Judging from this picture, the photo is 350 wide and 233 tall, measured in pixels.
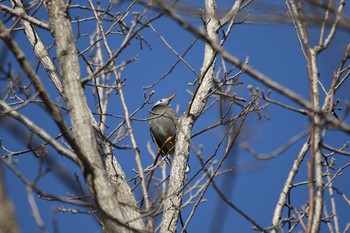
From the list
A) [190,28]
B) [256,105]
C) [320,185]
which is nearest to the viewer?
[190,28]

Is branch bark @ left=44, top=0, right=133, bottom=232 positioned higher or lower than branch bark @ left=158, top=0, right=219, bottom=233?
lower

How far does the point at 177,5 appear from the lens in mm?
1775

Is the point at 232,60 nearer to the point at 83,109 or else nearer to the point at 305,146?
the point at 83,109

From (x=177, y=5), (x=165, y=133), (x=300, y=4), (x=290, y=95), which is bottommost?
(x=290, y=95)

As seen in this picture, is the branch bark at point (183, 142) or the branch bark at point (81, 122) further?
the branch bark at point (183, 142)

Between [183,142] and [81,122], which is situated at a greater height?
[183,142]

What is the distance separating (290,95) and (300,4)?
580 mm

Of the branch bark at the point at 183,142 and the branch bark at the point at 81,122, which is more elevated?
the branch bark at the point at 183,142

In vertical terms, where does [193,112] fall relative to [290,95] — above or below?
above

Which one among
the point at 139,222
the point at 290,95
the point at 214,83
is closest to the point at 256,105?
the point at 214,83

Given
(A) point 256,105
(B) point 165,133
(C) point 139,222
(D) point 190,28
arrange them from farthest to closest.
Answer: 1. (B) point 165,133
2. (A) point 256,105
3. (C) point 139,222
4. (D) point 190,28

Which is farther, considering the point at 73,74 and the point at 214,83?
the point at 214,83

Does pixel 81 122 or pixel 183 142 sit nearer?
pixel 81 122

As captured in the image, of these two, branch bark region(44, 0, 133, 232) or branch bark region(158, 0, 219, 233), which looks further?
branch bark region(158, 0, 219, 233)
